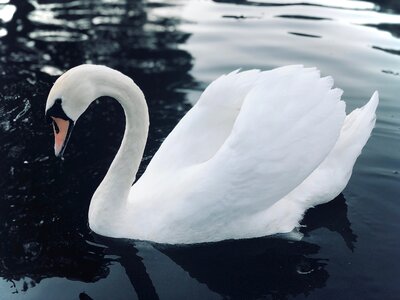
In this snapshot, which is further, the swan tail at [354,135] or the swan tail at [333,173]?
A: the swan tail at [354,135]

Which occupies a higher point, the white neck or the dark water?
the white neck

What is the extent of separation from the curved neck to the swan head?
35 cm

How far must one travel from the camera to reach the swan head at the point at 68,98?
15.7 ft

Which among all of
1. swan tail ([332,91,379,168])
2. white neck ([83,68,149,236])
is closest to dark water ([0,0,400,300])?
white neck ([83,68,149,236])

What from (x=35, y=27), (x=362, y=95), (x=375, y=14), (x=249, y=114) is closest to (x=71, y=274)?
(x=249, y=114)

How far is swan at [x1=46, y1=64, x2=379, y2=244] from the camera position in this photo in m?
5.06

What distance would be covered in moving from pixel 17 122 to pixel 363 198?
4089 millimetres

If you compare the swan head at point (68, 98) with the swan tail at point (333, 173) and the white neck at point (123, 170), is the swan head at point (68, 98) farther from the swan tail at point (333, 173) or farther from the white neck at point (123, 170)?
the swan tail at point (333, 173)

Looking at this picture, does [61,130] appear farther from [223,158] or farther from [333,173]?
[333,173]

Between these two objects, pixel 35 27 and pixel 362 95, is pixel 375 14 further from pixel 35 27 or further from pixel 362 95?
pixel 35 27

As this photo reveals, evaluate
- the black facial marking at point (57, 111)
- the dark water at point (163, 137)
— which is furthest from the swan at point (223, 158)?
the dark water at point (163, 137)

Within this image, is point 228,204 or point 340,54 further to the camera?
point 340,54

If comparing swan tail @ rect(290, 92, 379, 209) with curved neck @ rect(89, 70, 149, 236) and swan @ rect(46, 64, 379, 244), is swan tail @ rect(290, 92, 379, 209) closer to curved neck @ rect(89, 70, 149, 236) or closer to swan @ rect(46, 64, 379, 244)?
swan @ rect(46, 64, 379, 244)

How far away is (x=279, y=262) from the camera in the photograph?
5422 millimetres
